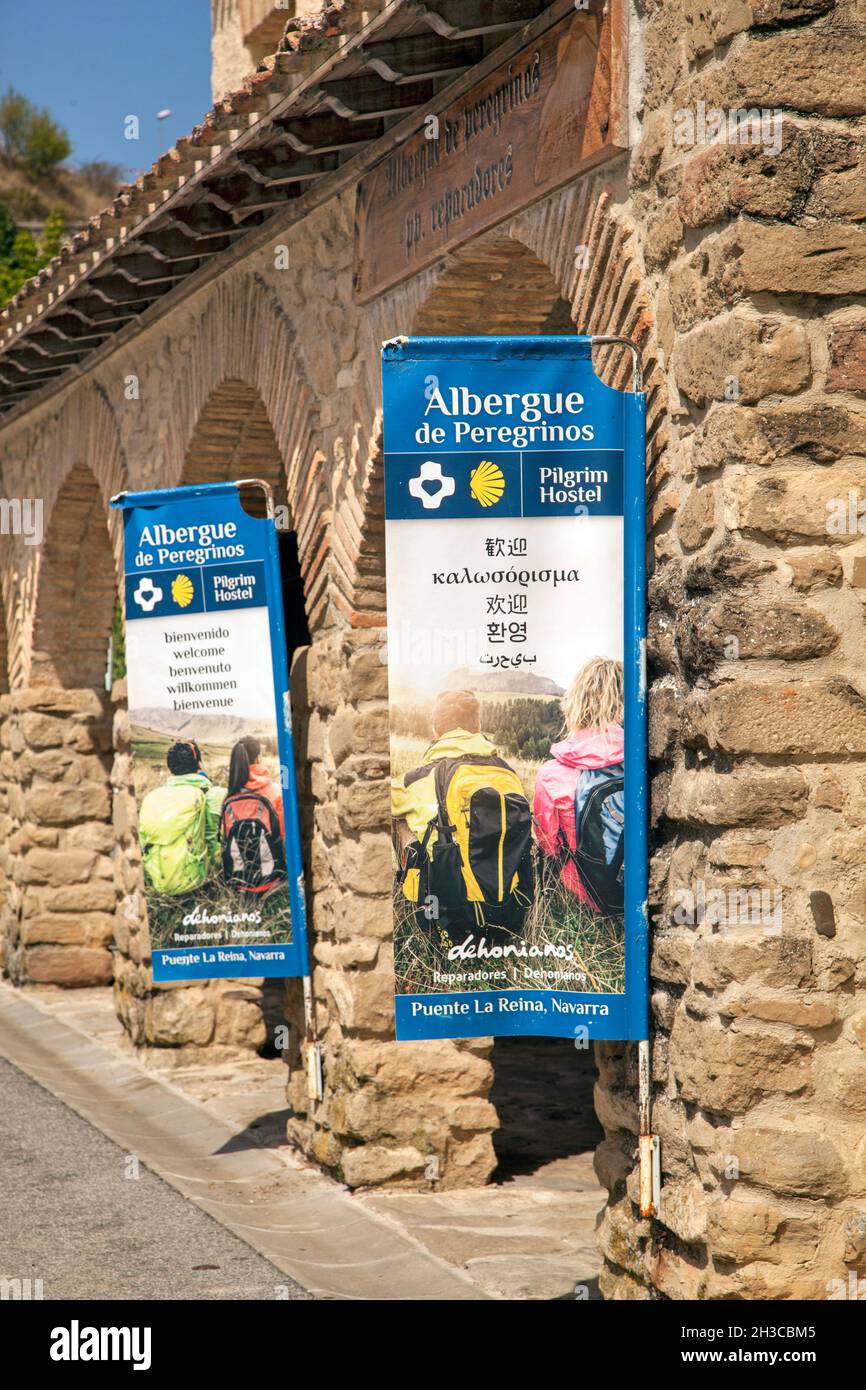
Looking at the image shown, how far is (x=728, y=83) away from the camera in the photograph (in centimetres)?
379

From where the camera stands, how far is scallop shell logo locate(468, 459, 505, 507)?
4.23 metres

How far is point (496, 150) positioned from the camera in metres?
4.92

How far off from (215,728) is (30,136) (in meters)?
38.3

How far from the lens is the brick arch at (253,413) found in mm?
6660

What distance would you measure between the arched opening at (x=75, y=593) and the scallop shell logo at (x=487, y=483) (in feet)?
21.0

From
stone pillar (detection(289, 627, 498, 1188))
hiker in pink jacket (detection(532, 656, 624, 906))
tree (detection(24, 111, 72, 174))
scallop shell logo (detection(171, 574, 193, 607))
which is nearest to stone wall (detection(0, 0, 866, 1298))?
hiker in pink jacket (detection(532, 656, 624, 906))

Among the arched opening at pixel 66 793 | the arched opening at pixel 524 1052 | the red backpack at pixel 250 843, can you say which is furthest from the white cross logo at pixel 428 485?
the arched opening at pixel 66 793

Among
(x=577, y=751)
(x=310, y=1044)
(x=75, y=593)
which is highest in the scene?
(x=75, y=593)

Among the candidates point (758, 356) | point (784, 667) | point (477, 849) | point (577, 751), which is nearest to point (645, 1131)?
point (477, 849)

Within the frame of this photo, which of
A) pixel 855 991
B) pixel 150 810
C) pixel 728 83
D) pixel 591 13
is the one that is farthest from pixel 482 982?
pixel 150 810

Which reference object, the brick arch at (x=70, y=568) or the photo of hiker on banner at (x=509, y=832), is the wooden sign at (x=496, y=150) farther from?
the brick arch at (x=70, y=568)

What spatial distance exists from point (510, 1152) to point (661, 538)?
349 centimetres

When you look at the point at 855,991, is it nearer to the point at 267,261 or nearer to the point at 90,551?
the point at 267,261

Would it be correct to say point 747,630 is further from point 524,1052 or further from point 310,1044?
point 524,1052
